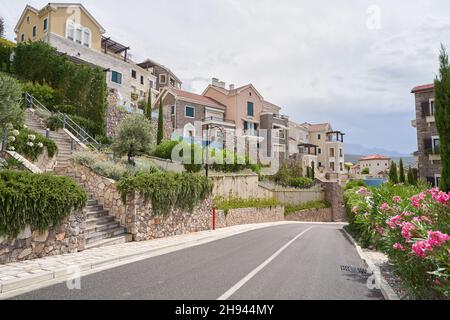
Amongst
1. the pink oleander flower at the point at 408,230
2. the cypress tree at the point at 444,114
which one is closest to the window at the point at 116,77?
the cypress tree at the point at 444,114

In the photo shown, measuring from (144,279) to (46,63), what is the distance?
2527cm

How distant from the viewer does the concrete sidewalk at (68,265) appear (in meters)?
6.34

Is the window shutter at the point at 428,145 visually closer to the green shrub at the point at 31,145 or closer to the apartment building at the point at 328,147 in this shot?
the green shrub at the point at 31,145

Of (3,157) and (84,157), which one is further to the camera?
(84,157)

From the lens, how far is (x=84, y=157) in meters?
14.1

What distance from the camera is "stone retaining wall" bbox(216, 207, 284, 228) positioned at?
20.4 m

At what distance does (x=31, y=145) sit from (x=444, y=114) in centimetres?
1698

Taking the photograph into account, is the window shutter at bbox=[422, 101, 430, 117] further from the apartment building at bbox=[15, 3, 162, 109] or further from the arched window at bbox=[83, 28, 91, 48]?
the arched window at bbox=[83, 28, 91, 48]

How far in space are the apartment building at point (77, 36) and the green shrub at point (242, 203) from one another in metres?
16.3
